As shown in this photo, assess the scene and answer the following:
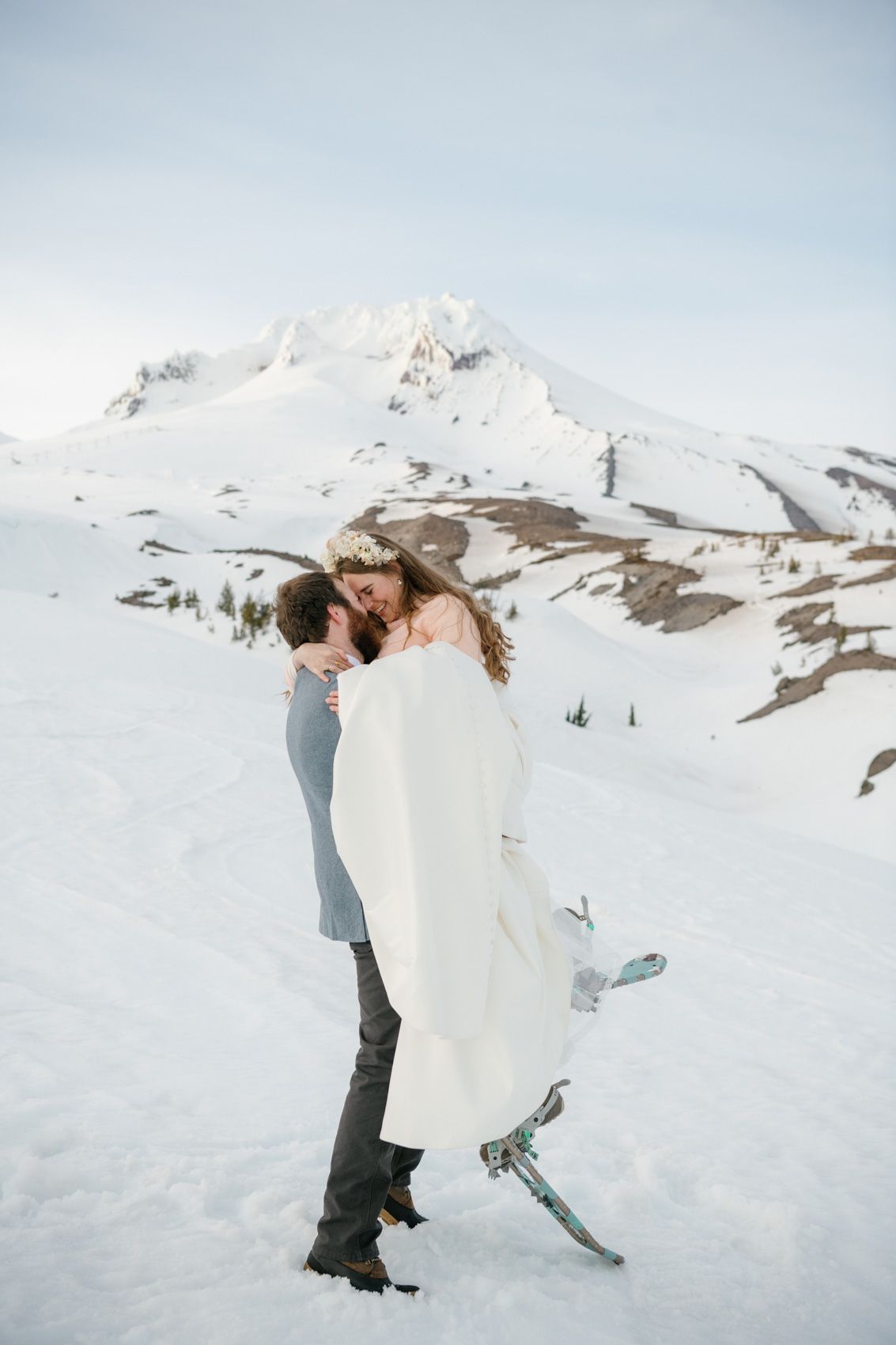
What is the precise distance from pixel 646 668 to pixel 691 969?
750cm

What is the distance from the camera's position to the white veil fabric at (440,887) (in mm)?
1616

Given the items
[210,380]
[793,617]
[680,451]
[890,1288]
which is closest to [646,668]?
[793,617]

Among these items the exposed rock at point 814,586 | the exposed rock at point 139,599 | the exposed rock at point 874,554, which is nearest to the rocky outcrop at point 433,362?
the exposed rock at point 139,599

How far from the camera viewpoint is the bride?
1616 millimetres

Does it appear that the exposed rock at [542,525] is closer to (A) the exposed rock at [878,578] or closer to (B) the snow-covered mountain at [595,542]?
(B) the snow-covered mountain at [595,542]

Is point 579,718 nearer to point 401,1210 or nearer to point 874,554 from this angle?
point 874,554

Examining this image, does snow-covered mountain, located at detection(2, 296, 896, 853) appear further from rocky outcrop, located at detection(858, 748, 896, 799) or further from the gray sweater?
the gray sweater

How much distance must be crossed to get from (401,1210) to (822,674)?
7.99m

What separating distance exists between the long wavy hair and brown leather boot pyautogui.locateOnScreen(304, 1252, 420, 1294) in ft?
4.20

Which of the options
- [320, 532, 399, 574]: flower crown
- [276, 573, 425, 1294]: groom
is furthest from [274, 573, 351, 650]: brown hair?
[320, 532, 399, 574]: flower crown

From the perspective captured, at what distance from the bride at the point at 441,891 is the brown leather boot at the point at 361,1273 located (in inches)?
11.7

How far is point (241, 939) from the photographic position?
11.2ft

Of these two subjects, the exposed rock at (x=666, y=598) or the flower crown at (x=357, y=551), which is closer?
the flower crown at (x=357, y=551)

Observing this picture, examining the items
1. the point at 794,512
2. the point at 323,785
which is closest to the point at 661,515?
the point at 794,512
